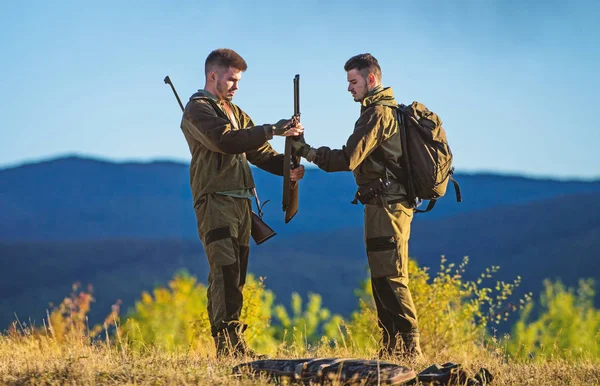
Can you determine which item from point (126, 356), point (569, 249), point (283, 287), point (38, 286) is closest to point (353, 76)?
point (126, 356)

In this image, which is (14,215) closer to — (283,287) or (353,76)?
(283,287)

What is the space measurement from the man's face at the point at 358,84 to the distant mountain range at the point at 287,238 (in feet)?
291

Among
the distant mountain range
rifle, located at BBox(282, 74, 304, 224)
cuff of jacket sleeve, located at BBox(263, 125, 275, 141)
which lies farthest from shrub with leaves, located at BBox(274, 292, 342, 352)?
the distant mountain range

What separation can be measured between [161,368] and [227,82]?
2632mm

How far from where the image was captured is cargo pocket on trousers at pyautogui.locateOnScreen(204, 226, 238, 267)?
6.66 metres

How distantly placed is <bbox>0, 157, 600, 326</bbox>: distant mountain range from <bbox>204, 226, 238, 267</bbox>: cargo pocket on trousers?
8852 centimetres

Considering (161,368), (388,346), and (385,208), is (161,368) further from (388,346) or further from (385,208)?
(385,208)

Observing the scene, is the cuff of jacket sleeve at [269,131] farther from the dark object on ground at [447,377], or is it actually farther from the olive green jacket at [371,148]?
the dark object on ground at [447,377]

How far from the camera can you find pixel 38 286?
127312mm

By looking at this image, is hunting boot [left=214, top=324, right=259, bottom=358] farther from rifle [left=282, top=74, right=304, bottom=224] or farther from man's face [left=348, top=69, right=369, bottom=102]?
man's face [left=348, top=69, right=369, bottom=102]

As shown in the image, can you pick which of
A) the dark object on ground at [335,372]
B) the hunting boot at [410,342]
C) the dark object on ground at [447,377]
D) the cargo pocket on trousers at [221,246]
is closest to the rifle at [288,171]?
the cargo pocket on trousers at [221,246]

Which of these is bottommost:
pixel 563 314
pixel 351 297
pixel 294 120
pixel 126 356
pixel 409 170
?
pixel 351 297

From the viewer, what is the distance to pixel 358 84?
6973 millimetres

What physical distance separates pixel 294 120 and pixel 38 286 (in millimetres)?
128530
